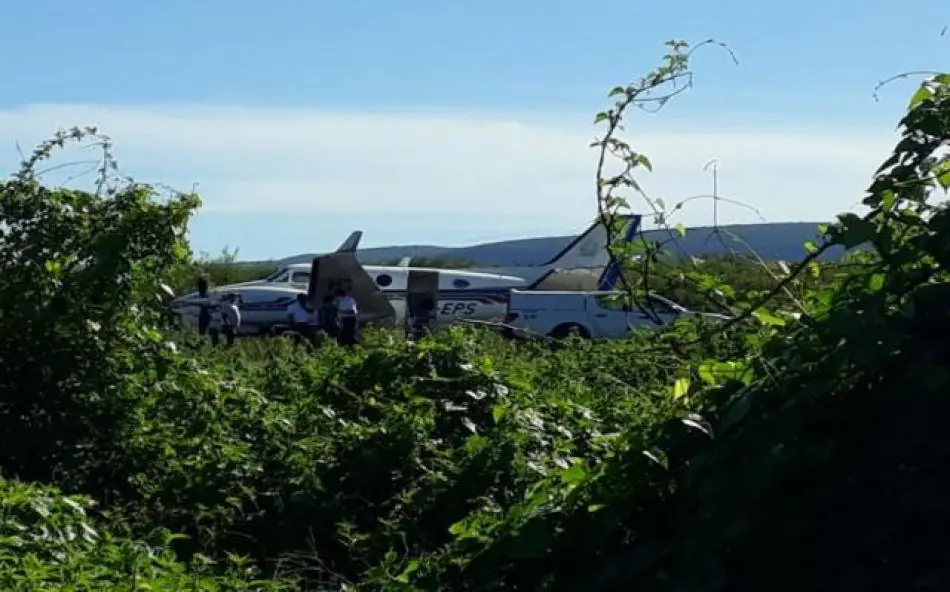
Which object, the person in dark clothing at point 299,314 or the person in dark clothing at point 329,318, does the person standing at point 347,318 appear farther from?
the person in dark clothing at point 299,314

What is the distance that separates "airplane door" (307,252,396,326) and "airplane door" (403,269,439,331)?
1.96 ft

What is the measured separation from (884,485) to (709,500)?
38 centimetres

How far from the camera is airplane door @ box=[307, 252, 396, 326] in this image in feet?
125

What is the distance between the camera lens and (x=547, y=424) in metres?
6.04

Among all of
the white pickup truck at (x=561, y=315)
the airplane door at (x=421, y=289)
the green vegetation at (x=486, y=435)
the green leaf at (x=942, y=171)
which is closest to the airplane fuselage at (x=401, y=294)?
the airplane door at (x=421, y=289)

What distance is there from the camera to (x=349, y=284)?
1510 inches

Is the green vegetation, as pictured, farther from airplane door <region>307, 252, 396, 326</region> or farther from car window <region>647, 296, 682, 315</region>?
airplane door <region>307, 252, 396, 326</region>

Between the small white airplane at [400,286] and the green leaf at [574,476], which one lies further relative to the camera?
the small white airplane at [400,286]

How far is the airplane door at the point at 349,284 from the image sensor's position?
125 feet

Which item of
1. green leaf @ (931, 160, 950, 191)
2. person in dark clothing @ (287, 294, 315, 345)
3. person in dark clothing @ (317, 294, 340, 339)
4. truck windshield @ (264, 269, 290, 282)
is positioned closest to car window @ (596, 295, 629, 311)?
green leaf @ (931, 160, 950, 191)

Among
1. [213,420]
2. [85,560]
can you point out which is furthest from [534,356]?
[85,560]

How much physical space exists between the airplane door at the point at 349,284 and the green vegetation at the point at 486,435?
92.6 feet

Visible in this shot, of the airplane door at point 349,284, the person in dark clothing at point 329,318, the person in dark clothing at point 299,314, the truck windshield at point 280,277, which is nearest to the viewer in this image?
the person in dark clothing at point 329,318

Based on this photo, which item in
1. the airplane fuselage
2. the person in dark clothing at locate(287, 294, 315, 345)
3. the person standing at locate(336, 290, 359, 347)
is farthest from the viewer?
the airplane fuselage
